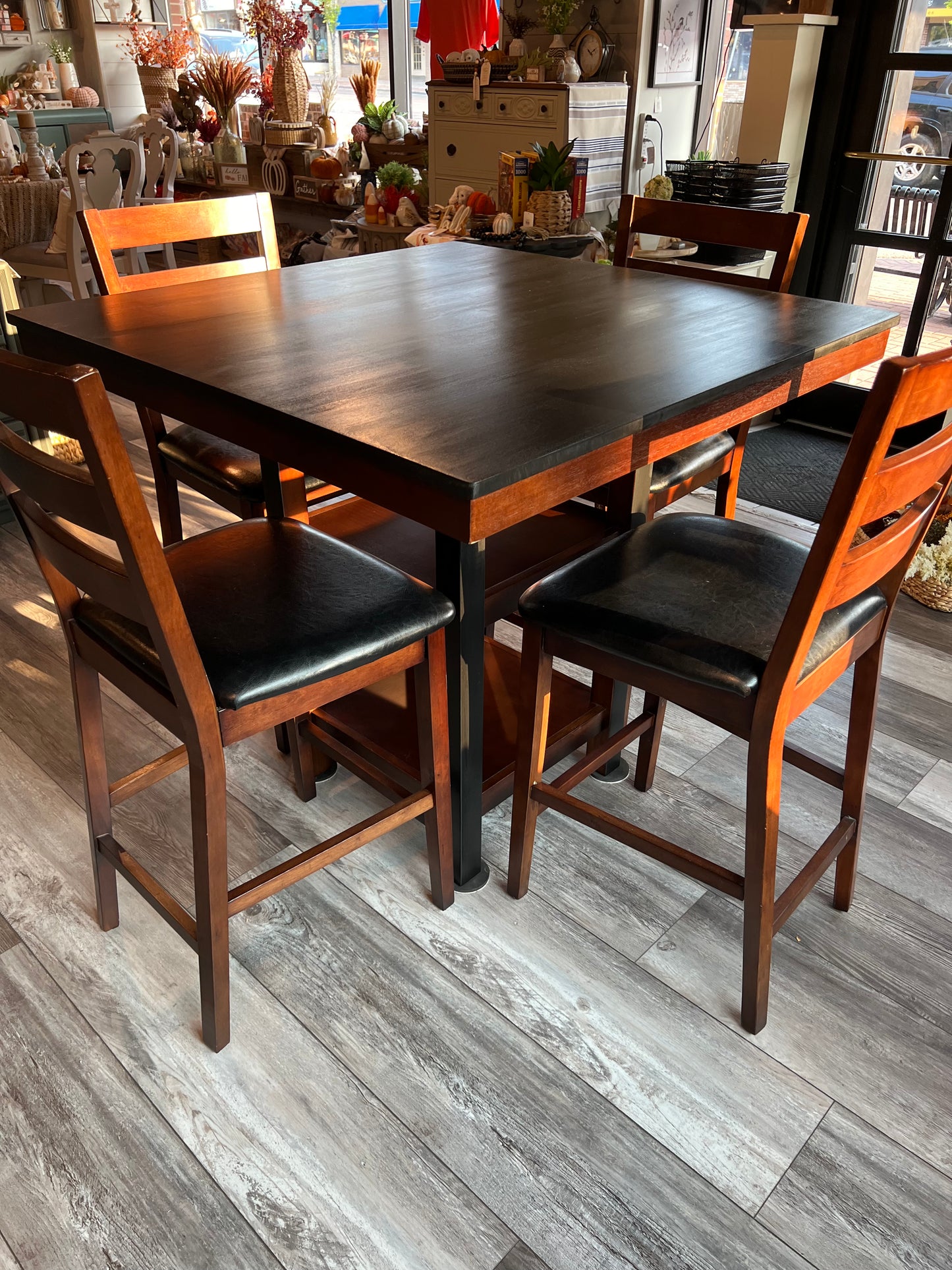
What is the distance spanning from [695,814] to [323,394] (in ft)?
3.51

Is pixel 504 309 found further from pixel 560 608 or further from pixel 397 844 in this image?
pixel 397 844

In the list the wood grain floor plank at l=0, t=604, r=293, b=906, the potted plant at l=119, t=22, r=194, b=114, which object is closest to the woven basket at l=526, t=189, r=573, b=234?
the wood grain floor plank at l=0, t=604, r=293, b=906

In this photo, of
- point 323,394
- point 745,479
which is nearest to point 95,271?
point 323,394

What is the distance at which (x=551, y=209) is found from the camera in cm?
317

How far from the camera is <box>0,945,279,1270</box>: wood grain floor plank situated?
1.13 meters

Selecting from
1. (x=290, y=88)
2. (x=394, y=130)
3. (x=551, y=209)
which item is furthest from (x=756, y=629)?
(x=290, y=88)

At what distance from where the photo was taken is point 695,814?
5.97 feet

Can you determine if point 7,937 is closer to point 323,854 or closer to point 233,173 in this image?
point 323,854

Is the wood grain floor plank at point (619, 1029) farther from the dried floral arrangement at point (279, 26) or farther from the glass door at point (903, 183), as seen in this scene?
the dried floral arrangement at point (279, 26)

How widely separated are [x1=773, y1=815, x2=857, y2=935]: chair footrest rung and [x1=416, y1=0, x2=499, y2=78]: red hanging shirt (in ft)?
13.6

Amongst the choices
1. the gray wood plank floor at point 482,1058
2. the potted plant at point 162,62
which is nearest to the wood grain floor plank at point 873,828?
the gray wood plank floor at point 482,1058

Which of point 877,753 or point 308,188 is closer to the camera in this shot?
point 877,753

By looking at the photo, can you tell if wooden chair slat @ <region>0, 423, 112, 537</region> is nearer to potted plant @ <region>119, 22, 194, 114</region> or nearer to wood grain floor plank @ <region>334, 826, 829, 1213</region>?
wood grain floor plank @ <region>334, 826, 829, 1213</region>

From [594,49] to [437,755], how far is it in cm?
352
